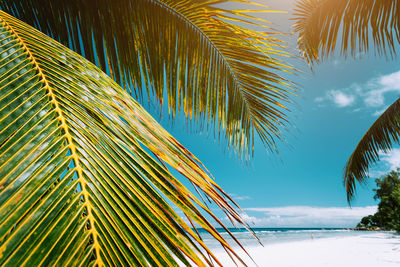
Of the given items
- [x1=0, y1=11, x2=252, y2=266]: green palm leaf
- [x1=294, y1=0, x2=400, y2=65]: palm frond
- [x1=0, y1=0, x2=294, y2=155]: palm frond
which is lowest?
[x1=0, y1=11, x2=252, y2=266]: green palm leaf

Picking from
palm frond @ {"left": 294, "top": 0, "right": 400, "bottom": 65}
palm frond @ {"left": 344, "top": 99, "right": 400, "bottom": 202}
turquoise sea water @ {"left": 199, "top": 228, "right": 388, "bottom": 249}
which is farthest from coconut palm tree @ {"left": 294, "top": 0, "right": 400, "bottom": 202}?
turquoise sea water @ {"left": 199, "top": 228, "right": 388, "bottom": 249}

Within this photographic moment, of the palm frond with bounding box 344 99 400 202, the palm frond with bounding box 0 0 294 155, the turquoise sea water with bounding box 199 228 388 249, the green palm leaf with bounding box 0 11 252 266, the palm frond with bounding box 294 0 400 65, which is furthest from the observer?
the turquoise sea water with bounding box 199 228 388 249

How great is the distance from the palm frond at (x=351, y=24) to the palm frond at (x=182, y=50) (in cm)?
118

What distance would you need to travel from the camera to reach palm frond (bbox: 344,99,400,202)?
4.46 metres

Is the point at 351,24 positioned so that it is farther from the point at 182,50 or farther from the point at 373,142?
the point at 373,142

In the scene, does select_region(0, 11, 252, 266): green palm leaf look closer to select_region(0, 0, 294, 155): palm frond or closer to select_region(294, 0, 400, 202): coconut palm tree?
select_region(0, 0, 294, 155): palm frond

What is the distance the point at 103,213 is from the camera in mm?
297

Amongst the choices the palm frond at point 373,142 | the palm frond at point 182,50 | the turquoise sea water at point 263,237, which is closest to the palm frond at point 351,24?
the palm frond at point 182,50

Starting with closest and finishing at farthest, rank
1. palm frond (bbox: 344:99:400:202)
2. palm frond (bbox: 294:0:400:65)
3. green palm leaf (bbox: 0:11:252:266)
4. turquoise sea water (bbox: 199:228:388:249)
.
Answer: green palm leaf (bbox: 0:11:252:266), palm frond (bbox: 294:0:400:65), palm frond (bbox: 344:99:400:202), turquoise sea water (bbox: 199:228:388:249)

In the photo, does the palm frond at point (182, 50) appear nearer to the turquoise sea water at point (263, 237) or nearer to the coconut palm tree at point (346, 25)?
the coconut palm tree at point (346, 25)

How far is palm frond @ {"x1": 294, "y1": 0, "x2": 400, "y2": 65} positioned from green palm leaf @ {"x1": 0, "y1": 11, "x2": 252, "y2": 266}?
8.58ft

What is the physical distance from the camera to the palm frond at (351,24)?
7.13 feet

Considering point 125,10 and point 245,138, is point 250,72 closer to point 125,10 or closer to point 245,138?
point 245,138

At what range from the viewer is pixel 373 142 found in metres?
4.96
